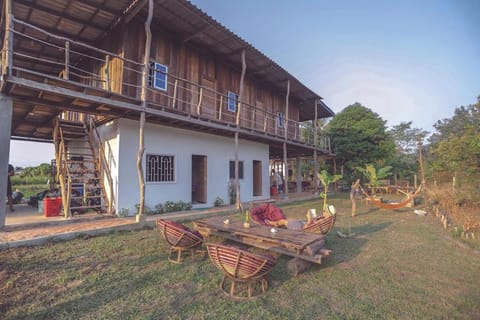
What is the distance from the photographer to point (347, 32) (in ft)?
41.8

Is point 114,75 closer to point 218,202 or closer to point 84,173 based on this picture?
point 84,173

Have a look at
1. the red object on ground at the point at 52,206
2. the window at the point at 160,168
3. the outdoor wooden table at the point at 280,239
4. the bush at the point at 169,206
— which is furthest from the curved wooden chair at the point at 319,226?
the red object on ground at the point at 52,206

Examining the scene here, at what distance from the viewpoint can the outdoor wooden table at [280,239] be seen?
4016 mm

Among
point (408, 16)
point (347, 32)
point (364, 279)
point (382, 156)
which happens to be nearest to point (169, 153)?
point (364, 279)

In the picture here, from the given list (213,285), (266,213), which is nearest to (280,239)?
(213,285)

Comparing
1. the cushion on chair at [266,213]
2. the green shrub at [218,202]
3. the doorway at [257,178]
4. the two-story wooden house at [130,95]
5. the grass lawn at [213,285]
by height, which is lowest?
the grass lawn at [213,285]

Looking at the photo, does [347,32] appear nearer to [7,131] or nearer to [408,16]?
[408,16]

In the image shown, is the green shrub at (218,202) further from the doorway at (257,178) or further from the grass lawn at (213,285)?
the grass lawn at (213,285)

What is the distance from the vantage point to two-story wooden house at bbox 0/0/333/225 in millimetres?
6773

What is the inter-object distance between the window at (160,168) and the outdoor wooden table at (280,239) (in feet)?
14.6

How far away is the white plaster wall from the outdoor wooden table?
4199 mm

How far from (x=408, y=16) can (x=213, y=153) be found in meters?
12.0

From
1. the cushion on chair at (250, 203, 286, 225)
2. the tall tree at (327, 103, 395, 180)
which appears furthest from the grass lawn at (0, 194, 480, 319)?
the tall tree at (327, 103, 395, 180)

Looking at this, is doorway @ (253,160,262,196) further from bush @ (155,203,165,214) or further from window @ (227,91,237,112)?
bush @ (155,203,165,214)
